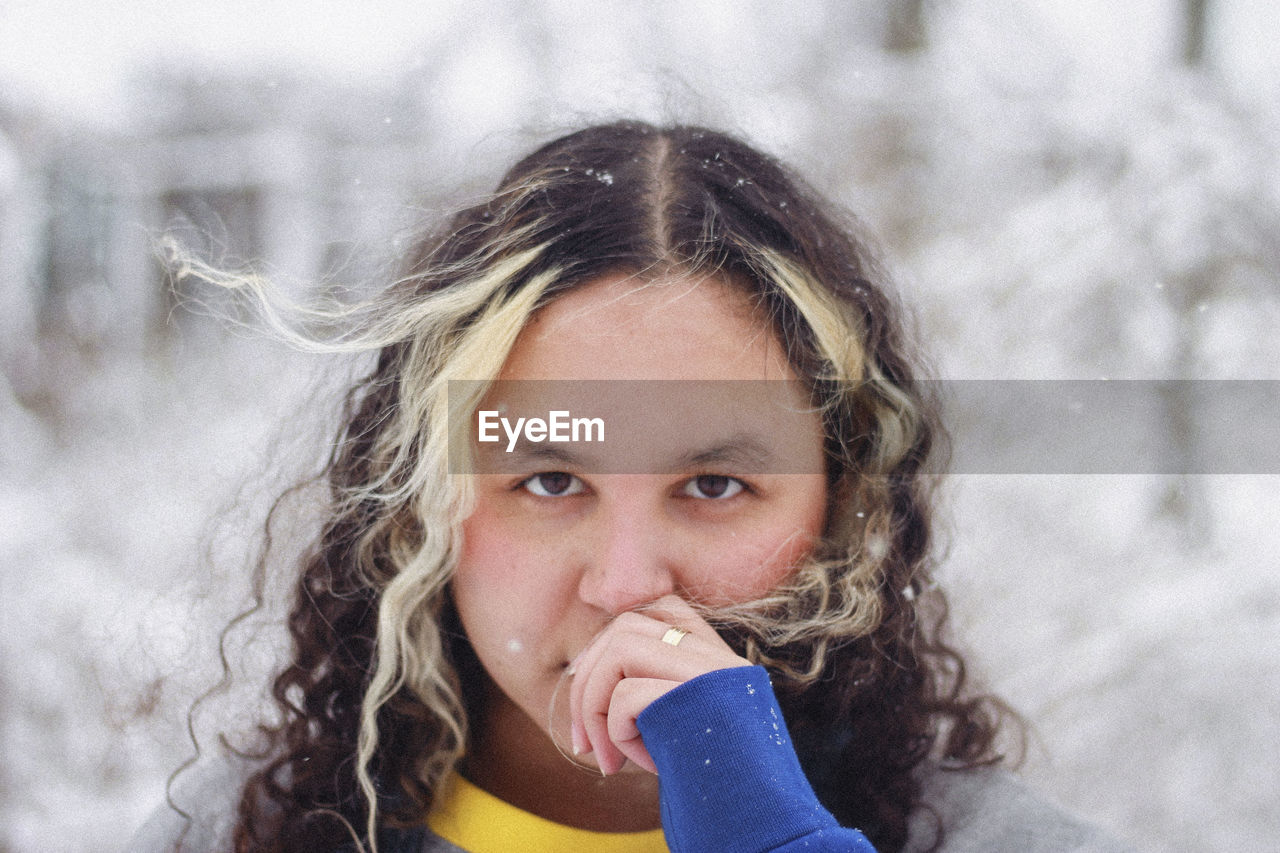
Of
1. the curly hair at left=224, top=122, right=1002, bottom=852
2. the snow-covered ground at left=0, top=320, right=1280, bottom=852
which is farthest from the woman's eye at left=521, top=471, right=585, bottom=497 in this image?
the snow-covered ground at left=0, top=320, right=1280, bottom=852

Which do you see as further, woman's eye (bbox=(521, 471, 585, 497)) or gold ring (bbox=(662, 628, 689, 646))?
woman's eye (bbox=(521, 471, 585, 497))

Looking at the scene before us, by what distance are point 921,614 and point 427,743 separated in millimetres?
847

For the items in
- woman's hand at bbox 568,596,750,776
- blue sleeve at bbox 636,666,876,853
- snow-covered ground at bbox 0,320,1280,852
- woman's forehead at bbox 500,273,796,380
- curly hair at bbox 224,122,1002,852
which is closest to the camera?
blue sleeve at bbox 636,666,876,853

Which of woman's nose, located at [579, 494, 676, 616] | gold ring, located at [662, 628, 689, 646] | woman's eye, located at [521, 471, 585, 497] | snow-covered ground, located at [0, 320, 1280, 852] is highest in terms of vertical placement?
woman's eye, located at [521, 471, 585, 497]

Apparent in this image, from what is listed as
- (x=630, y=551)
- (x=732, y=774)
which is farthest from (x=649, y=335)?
(x=732, y=774)

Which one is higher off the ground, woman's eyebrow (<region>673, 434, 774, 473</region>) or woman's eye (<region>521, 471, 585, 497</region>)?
woman's eyebrow (<region>673, 434, 774, 473</region>)

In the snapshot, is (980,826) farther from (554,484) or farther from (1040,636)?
(1040,636)

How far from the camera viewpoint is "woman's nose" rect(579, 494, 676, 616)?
104cm

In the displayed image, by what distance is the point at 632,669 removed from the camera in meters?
0.98

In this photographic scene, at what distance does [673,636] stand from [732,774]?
18cm

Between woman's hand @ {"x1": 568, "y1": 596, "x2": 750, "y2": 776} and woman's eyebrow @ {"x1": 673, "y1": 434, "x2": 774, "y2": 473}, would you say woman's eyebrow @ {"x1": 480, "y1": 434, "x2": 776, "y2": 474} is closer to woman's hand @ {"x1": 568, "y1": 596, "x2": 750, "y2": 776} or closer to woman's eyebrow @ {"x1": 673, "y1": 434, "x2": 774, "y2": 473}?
woman's eyebrow @ {"x1": 673, "y1": 434, "x2": 774, "y2": 473}

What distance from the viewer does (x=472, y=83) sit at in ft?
10.2

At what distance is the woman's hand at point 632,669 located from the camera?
0.96 m

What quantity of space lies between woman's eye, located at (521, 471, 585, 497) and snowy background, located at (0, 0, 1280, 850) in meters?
1.37
